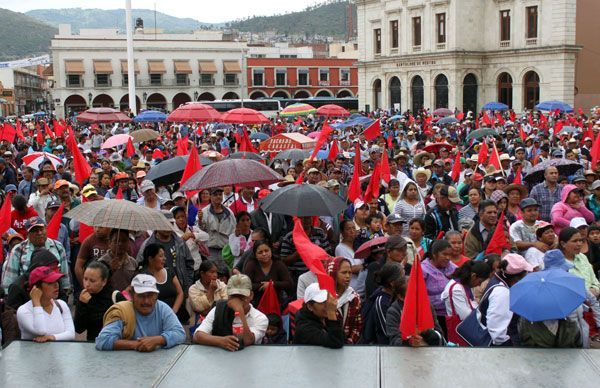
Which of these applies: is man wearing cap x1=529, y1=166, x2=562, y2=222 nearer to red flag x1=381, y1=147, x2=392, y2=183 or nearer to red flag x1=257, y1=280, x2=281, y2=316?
red flag x1=381, y1=147, x2=392, y2=183

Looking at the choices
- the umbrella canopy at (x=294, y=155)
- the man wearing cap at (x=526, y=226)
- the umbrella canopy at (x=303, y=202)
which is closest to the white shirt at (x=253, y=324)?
the umbrella canopy at (x=303, y=202)

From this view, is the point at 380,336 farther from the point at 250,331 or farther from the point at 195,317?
the point at 195,317

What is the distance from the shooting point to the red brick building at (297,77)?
74312mm

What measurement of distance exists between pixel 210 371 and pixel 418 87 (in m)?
47.0

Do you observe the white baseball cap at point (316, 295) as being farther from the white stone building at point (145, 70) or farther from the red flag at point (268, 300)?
the white stone building at point (145, 70)

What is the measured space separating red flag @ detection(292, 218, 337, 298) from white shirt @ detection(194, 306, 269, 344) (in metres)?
0.52

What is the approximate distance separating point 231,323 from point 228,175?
3.38m

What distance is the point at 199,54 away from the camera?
7281cm

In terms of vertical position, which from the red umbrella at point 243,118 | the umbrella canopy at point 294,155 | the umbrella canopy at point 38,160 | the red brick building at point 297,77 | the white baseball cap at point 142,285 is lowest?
the white baseball cap at point 142,285

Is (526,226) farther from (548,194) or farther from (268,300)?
(268,300)

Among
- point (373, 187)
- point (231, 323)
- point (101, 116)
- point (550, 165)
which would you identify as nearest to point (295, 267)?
point (231, 323)

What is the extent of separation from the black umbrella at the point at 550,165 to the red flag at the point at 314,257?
4.85 m

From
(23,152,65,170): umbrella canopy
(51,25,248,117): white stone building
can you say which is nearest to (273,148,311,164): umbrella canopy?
(23,152,65,170): umbrella canopy

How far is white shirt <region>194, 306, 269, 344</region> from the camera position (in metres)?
5.06
